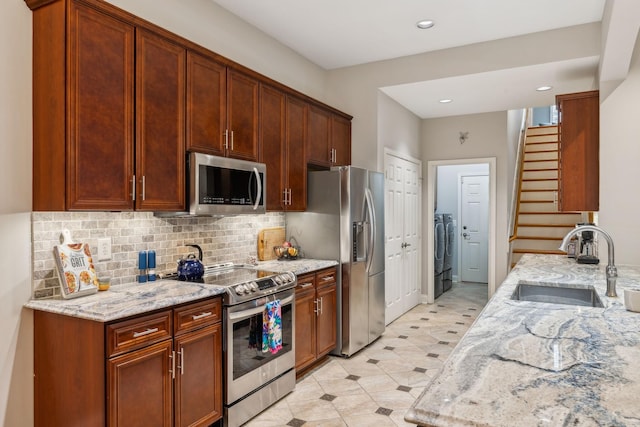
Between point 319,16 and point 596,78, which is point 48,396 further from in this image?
point 596,78

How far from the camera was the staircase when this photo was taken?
654 cm

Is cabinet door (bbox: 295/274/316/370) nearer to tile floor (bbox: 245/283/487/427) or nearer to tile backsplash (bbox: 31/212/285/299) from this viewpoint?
tile floor (bbox: 245/283/487/427)

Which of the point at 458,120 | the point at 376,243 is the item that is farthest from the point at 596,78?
the point at 376,243

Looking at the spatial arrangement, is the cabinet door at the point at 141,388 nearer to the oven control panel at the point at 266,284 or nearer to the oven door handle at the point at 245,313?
the oven door handle at the point at 245,313

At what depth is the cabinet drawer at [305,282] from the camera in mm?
3369

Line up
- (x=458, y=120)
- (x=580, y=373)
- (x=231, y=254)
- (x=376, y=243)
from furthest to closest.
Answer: (x=458, y=120)
(x=376, y=243)
(x=231, y=254)
(x=580, y=373)

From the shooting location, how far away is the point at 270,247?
391 cm

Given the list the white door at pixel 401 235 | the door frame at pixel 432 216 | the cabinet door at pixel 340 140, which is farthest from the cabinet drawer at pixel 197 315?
the door frame at pixel 432 216

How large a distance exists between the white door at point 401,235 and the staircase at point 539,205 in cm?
158

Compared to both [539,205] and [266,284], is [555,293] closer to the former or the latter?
[266,284]

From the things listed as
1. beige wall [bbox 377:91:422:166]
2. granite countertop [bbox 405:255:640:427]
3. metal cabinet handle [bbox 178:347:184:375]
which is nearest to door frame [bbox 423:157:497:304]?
beige wall [bbox 377:91:422:166]

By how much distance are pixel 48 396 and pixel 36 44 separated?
71.6 inches

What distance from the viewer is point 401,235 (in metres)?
5.46

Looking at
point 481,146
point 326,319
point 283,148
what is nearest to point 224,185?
point 283,148
